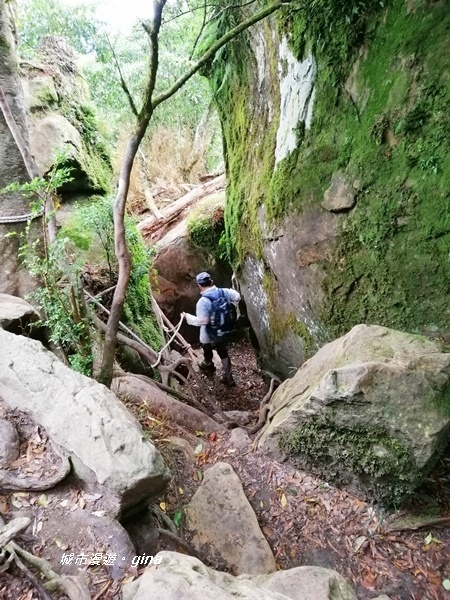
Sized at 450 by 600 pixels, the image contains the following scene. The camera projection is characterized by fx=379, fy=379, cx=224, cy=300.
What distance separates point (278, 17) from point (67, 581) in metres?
5.50

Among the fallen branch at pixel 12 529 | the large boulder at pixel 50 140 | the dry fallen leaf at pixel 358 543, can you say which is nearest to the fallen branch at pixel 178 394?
the dry fallen leaf at pixel 358 543

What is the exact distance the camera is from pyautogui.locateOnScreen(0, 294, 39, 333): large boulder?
3.56 meters

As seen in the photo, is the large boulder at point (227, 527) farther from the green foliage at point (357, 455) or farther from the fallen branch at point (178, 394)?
the fallen branch at point (178, 394)

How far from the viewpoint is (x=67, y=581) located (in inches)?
66.7

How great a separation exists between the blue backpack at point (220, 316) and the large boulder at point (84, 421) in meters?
3.43

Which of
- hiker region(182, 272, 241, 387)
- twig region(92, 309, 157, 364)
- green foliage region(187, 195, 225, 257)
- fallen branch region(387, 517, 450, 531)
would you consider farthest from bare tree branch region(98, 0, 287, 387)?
green foliage region(187, 195, 225, 257)

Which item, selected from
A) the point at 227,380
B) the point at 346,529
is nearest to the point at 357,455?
the point at 346,529

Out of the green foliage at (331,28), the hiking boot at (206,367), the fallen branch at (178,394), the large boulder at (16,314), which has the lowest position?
the hiking boot at (206,367)

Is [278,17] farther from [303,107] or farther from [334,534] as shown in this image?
[334,534]

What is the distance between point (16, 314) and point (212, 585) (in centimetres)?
305

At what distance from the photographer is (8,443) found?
2.45 meters

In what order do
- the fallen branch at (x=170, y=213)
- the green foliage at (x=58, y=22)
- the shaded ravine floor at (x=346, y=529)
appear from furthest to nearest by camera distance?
the fallen branch at (x=170, y=213) < the green foliage at (x=58, y=22) < the shaded ravine floor at (x=346, y=529)

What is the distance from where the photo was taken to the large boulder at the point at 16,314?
356 cm

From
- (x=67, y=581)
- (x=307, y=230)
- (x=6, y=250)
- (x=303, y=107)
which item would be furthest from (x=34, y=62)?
(x=67, y=581)
